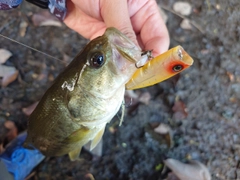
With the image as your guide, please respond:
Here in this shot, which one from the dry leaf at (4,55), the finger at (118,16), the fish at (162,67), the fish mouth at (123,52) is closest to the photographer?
the fish at (162,67)

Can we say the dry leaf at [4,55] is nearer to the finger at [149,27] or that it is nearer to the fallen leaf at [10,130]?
the fallen leaf at [10,130]

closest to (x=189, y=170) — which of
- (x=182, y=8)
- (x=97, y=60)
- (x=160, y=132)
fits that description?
(x=160, y=132)

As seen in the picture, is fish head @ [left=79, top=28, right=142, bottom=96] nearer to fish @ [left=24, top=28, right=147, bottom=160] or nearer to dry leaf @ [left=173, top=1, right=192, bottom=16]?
→ fish @ [left=24, top=28, right=147, bottom=160]

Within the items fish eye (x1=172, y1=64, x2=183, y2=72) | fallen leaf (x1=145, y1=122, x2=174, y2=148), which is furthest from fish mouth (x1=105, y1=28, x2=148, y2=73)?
fallen leaf (x1=145, y1=122, x2=174, y2=148)

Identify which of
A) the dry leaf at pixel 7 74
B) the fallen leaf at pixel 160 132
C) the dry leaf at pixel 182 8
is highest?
the dry leaf at pixel 7 74

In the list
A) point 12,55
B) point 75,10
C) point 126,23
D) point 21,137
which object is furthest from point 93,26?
point 21,137

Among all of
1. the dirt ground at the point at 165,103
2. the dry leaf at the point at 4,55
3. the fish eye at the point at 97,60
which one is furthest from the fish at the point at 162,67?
the dry leaf at the point at 4,55

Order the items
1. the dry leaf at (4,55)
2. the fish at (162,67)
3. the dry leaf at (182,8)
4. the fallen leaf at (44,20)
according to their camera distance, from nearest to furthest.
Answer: the fish at (162,67)
the dry leaf at (4,55)
the fallen leaf at (44,20)
the dry leaf at (182,8)
